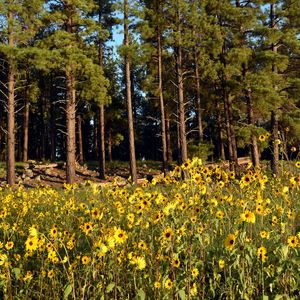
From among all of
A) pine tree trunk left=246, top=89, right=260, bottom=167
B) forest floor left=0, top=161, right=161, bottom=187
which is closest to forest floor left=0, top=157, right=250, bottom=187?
forest floor left=0, top=161, right=161, bottom=187

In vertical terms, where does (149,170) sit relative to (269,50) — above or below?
below

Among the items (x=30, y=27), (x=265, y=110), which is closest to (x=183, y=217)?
(x=30, y=27)

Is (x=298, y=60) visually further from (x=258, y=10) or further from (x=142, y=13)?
(x=142, y=13)

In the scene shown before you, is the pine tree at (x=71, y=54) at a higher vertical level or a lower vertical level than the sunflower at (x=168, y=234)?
higher

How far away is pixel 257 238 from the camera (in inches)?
145

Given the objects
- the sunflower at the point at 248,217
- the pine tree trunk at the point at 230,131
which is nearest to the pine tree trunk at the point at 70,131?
the pine tree trunk at the point at 230,131

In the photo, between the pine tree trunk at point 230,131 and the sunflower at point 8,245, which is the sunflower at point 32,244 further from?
the pine tree trunk at point 230,131

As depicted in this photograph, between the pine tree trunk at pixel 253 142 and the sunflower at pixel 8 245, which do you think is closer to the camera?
the sunflower at pixel 8 245

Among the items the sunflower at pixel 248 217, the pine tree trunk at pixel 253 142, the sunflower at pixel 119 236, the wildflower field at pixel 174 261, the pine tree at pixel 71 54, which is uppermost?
the pine tree at pixel 71 54

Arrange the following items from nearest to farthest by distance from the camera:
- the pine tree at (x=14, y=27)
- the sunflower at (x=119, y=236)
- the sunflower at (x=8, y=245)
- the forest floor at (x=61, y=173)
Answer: the sunflower at (x=119, y=236), the sunflower at (x=8, y=245), the pine tree at (x=14, y=27), the forest floor at (x=61, y=173)

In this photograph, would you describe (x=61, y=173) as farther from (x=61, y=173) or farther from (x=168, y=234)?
(x=168, y=234)

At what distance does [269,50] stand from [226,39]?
3386mm

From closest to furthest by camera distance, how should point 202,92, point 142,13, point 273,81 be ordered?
point 142,13, point 273,81, point 202,92

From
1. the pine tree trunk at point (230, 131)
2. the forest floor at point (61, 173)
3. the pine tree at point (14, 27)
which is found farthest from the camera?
the forest floor at point (61, 173)
